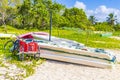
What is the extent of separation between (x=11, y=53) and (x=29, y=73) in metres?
2.91

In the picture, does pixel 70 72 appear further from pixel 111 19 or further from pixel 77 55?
pixel 111 19

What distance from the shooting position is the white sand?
8.81 metres

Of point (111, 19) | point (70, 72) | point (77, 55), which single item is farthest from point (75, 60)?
point (111, 19)

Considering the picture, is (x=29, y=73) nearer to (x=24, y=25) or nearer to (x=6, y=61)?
(x=6, y=61)

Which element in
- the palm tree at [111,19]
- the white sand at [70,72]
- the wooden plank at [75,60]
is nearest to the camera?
the white sand at [70,72]

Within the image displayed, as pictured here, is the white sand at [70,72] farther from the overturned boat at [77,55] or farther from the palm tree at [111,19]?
the palm tree at [111,19]

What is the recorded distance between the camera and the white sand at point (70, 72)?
28.9ft

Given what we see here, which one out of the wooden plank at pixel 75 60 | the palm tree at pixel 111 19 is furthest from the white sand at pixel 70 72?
the palm tree at pixel 111 19

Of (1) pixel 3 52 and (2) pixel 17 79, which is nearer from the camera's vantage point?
(2) pixel 17 79

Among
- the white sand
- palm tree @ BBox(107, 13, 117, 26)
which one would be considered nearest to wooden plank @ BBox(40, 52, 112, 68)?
the white sand

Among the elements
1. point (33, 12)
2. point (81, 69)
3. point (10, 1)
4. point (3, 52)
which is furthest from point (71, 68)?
point (33, 12)

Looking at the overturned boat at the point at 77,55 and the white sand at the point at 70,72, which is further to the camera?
the overturned boat at the point at 77,55

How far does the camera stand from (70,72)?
962 cm

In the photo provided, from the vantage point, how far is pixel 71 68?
1030 centimetres
